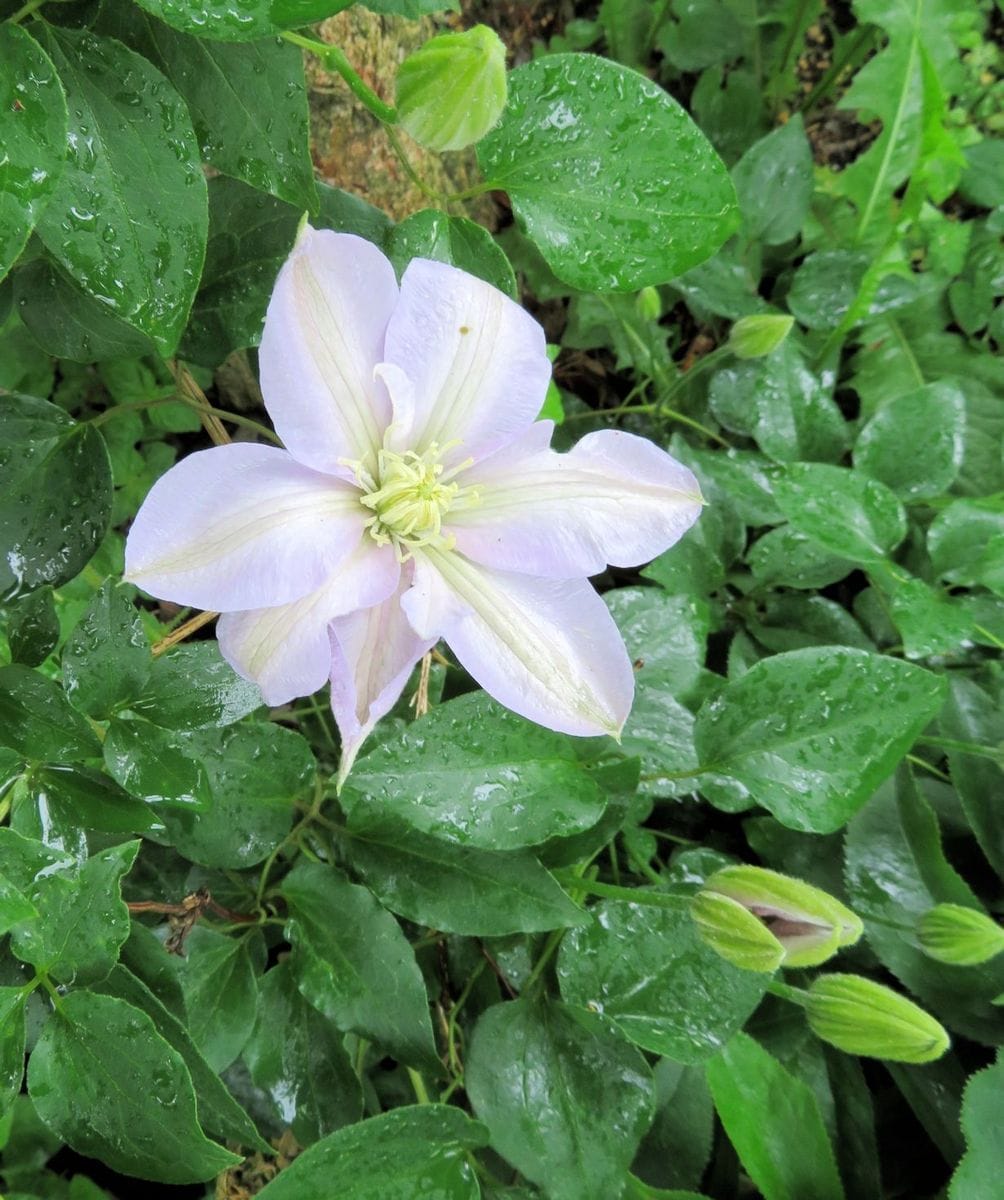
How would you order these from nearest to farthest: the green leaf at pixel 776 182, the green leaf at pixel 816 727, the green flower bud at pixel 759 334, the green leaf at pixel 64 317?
the green leaf at pixel 64 317
the green leaf at pixel 816 727
the green flower bud at pixel 759 334
the green leaf at pixel 776 182

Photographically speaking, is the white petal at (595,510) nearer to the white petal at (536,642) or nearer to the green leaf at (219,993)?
the white petal at (536,642)

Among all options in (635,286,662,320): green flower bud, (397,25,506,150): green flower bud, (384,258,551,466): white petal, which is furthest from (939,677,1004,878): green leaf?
(397,25,506,150): green flower bud

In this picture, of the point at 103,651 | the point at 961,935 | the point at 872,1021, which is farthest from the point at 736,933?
the point at 103,651

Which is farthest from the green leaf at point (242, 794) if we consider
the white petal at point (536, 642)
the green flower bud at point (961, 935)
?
the green flower bud at point (961, 935)

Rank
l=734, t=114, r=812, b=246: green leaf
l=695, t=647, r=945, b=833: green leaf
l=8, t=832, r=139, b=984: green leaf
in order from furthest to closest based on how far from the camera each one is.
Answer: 1. l=734, t=114, r=812, b=246: green leaf
2. l=695, t=647, r=945, b=833: green leaf
3. l=8, t=832, r=139, b=984: green leaf

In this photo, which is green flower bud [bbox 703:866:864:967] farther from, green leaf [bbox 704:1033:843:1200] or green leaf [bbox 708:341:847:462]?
green leaf [bbox 708:341:847:462]
